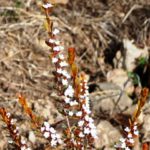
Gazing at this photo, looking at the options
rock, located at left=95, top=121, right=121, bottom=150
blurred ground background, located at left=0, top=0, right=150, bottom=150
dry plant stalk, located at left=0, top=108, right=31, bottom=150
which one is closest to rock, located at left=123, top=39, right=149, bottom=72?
blurred ground background, located at left=0, top=0, right=150, bottom=150

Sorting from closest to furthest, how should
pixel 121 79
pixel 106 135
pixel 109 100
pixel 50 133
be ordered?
pixel 50 133 → pixel 106 135 → pixel 109 100 → pixel 121 79

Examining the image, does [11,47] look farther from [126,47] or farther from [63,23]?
[126,47]

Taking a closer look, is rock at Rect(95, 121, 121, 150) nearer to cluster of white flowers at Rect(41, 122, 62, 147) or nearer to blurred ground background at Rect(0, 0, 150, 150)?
blurred ground background at Rect(0, 0, 150, 150)

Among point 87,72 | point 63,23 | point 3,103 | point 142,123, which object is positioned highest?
point 63,23

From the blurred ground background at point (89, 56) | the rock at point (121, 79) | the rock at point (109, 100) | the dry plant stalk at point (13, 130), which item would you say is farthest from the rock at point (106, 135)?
the dry plant stalk at point (13, 130)

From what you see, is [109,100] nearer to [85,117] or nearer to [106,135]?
[106,135]

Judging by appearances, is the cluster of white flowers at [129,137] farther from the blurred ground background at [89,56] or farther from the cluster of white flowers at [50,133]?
the blurred ground background at [89,56]

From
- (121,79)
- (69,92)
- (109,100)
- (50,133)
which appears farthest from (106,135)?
(69,92)

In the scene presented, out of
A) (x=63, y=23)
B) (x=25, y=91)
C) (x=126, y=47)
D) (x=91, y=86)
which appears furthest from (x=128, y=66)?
(x=25, y=91)
